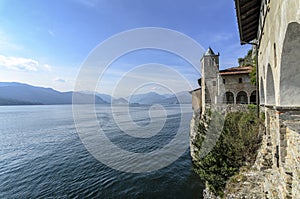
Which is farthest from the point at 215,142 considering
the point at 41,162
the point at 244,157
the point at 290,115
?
the point at 41,162

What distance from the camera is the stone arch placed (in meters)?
4.80

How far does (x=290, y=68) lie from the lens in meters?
5.46

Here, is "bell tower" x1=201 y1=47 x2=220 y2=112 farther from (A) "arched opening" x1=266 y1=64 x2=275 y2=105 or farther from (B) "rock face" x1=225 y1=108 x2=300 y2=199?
(A) "arched opening" x1=266 y1=64 x2=275 y2=105

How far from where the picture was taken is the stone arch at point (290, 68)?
4796 mm

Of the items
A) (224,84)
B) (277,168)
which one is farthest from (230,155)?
(224,84)

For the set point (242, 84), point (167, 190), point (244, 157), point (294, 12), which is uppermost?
point (242, 84)

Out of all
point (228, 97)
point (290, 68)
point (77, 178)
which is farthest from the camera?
point (228, 97)

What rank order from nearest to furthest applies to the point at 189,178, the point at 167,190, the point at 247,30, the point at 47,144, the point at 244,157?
the point at 247,30 → the point at 244,157 → the point at 167,190 → the point at 189,178 → the point at 47,144

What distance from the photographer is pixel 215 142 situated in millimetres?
17578

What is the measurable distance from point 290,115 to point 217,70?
25979 millimetres

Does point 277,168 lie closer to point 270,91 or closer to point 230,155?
point 270,91

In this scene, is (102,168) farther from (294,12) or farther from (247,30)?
(294,12)

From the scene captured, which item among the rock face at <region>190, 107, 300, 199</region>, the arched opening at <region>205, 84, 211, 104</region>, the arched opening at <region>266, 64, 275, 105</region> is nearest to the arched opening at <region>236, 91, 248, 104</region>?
the arched opening at <region>205, 84, 211, 104</region>

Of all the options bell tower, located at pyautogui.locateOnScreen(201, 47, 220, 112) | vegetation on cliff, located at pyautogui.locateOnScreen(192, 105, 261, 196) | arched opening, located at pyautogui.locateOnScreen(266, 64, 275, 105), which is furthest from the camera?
bell tower, located at pyautogui.locateOnScreen(201, 47, 220, 112)
